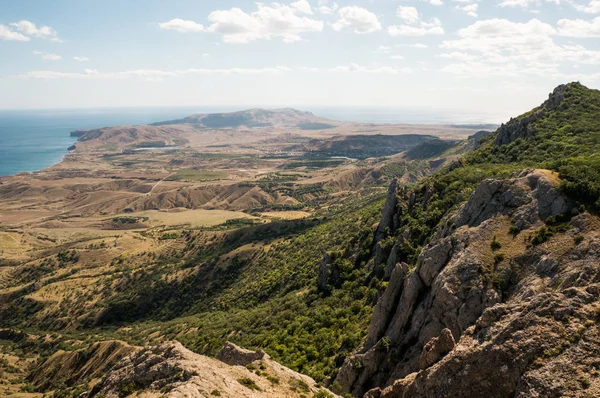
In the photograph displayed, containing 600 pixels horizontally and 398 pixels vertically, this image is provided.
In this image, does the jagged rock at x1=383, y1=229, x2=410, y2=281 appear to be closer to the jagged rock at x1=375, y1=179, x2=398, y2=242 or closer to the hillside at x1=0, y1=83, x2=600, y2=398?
the hillside at x1=0, y1=83, x2=600, y2=398

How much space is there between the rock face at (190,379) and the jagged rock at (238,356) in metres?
1.92

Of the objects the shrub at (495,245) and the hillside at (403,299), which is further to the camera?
the shrub at (495,245)

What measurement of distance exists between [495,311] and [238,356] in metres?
22.4

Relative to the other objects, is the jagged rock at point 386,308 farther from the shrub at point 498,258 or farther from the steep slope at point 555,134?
the steep slope at point 555,134

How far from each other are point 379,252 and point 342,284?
7.30 m

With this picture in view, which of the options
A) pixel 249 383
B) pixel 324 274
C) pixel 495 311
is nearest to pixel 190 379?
pixel 249 383

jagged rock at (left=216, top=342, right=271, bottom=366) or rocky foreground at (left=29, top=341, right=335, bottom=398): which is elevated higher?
rocky foreground at (left=29, top=341, right=335, bottom=398)

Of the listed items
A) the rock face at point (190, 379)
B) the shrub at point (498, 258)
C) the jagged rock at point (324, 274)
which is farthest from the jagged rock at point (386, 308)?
the jagged rock at point (324, 274)

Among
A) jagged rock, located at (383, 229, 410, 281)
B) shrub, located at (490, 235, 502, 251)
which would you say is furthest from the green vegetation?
jagged rock, located at (383, 229, 410, 281)

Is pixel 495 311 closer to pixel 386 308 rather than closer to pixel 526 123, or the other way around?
pixel 386 308

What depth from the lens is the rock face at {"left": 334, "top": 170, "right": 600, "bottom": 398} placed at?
1543 centimetres

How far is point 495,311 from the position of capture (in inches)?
719

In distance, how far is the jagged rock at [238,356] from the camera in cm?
3016

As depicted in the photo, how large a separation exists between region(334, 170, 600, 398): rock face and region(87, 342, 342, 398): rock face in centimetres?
481
